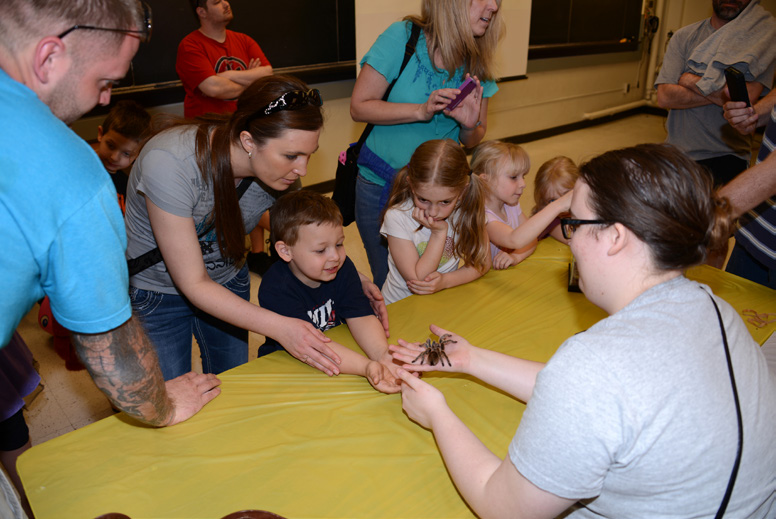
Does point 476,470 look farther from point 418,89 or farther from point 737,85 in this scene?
point 737,85

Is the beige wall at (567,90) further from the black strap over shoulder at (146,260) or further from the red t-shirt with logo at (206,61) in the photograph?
the black strap over shoulder at (146,260)

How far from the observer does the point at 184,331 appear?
1911mm

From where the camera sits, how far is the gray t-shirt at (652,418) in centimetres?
88

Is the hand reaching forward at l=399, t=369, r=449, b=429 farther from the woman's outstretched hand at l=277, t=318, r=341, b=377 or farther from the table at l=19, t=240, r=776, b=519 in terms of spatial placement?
the woman's outstretched hand at l=277, t=318, r=341, b=377

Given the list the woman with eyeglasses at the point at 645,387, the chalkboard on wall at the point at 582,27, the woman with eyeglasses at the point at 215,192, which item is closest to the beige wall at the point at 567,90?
the chalkboard on wall at the point at 582,27

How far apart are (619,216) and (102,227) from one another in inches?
36.2

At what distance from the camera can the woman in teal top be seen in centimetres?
221

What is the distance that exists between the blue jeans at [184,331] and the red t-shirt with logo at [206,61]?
1.62 metres

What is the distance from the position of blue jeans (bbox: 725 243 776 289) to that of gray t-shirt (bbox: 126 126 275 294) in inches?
76.1

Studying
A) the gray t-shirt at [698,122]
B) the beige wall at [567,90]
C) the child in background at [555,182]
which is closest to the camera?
the child in background at [555,182]

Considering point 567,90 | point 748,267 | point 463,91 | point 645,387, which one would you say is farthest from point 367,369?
point 567,90

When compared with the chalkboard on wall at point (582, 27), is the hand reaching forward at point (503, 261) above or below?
below

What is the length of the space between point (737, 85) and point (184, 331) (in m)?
2.65

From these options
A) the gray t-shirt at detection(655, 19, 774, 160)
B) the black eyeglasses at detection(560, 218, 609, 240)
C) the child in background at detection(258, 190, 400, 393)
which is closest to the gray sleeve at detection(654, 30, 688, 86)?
the gray t-shirt at detection(655, 19, 774, 160)
